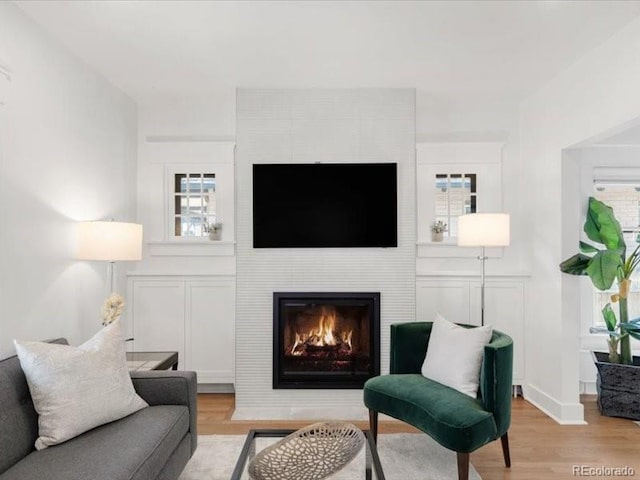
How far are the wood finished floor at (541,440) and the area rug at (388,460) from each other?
5.7 inches

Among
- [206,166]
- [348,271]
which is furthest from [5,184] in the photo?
[348,271]

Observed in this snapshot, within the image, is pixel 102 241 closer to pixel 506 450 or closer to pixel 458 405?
pixel 458 405

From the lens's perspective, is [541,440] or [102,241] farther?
[541,440]

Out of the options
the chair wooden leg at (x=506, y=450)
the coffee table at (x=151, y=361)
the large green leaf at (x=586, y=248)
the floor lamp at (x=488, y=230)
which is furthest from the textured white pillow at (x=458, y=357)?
the coffee table at (x=151, y=361)

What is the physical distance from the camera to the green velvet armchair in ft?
7.14

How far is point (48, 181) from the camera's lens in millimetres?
2543

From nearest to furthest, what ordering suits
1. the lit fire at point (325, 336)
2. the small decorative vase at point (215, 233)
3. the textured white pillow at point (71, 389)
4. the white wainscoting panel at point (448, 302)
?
1. the textured white pillow at point (71, 389)
2. the lit fire at point (325, 336)
3. the white wainscoting panel at point (448, 302)
4. the small decorative vase at point (215, 233)

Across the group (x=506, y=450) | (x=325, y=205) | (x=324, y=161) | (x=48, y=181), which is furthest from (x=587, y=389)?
(x=48, y=181)

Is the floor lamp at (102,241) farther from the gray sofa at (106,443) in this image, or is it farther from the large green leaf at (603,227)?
the large green leaf at (603,227)

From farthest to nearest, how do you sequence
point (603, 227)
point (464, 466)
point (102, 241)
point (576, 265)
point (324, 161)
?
point (324, 161), point (603, 227), point (576, 265), point (102, 241), point (464, 466)

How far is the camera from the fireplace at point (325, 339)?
3428 millimetres

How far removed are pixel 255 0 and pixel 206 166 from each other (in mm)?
1908

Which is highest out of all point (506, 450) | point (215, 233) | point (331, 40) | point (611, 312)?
point (331, 40)

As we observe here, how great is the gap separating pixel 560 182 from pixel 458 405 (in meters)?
2.00
